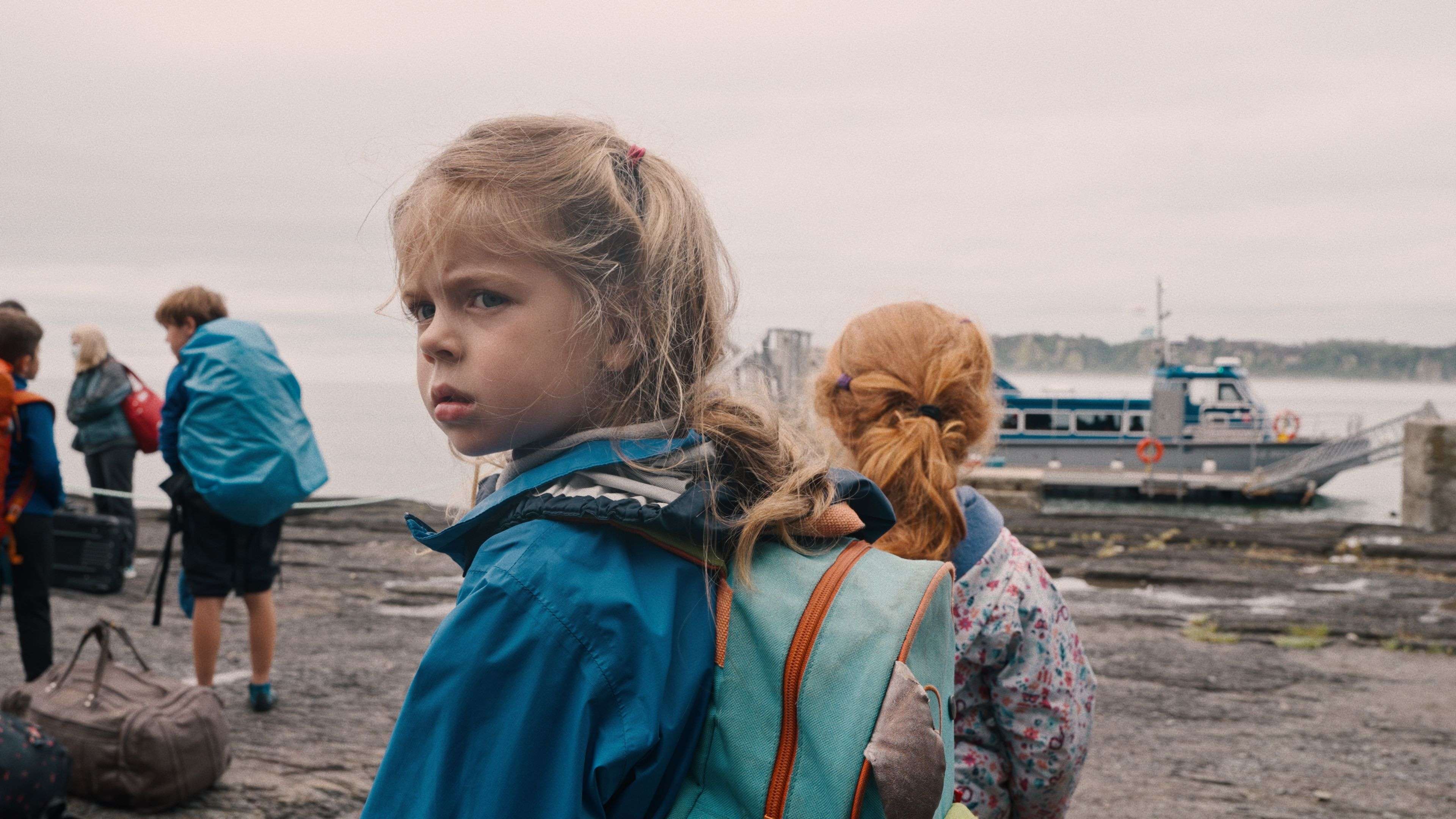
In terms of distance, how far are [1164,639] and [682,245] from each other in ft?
24.0

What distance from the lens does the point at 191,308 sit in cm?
503

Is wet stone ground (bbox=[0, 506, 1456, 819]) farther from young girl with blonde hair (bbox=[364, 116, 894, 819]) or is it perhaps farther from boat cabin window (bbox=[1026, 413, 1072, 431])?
boat cabin window (bbox=[1026, 413, 1072, 431])

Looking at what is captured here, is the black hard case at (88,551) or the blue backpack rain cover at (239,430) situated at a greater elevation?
the blue backpack rain cover at (239,430)

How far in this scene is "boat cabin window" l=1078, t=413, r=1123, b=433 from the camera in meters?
36.8

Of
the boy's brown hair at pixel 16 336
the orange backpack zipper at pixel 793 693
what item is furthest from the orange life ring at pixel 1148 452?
the orange backpack zipper at pixel 793 693

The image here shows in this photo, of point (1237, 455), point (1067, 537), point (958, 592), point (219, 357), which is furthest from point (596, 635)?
point (1237, 455)

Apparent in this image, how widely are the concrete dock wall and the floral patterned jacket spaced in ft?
42.6

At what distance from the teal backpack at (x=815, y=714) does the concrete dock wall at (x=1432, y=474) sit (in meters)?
14.1

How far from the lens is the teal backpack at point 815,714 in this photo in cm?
103

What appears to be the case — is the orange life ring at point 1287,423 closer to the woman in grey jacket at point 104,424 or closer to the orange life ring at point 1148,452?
the orange life ring at point 1148,452

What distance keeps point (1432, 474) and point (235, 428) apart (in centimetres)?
1352

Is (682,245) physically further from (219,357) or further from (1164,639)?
(1164,639)

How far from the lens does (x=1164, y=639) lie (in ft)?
25.2

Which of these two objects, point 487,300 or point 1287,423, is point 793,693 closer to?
point 487,300
